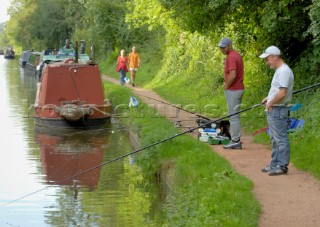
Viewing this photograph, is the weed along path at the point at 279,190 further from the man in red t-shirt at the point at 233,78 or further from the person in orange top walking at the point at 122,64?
the person in orange top walking at the point at 122,64

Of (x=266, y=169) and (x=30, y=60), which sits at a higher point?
(x=266, y=169)

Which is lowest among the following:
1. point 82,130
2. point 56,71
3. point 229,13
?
point 82,130

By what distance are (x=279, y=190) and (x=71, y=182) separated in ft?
14.6

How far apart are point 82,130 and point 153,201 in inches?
317

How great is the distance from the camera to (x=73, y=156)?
1454cm

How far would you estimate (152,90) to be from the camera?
85.6 feet

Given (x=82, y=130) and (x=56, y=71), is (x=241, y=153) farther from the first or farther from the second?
(x=56, y=71)

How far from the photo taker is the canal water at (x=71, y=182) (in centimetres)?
966

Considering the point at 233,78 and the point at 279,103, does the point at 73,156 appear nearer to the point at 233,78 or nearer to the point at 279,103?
the point at 233,78

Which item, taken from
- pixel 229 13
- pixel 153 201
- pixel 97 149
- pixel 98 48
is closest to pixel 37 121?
pixel 97 149

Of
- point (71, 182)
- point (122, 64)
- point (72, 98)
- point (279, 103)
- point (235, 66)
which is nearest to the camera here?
point (279, 103)

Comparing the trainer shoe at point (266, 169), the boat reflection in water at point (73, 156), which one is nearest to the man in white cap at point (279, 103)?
the trainer shoe at point (266, 169)

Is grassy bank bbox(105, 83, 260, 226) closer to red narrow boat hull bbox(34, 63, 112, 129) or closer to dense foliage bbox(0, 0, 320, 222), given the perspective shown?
dense foliage bbox(0, 0, 320, 222)

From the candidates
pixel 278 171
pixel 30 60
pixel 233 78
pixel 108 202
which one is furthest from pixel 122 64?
pixel 30 60
